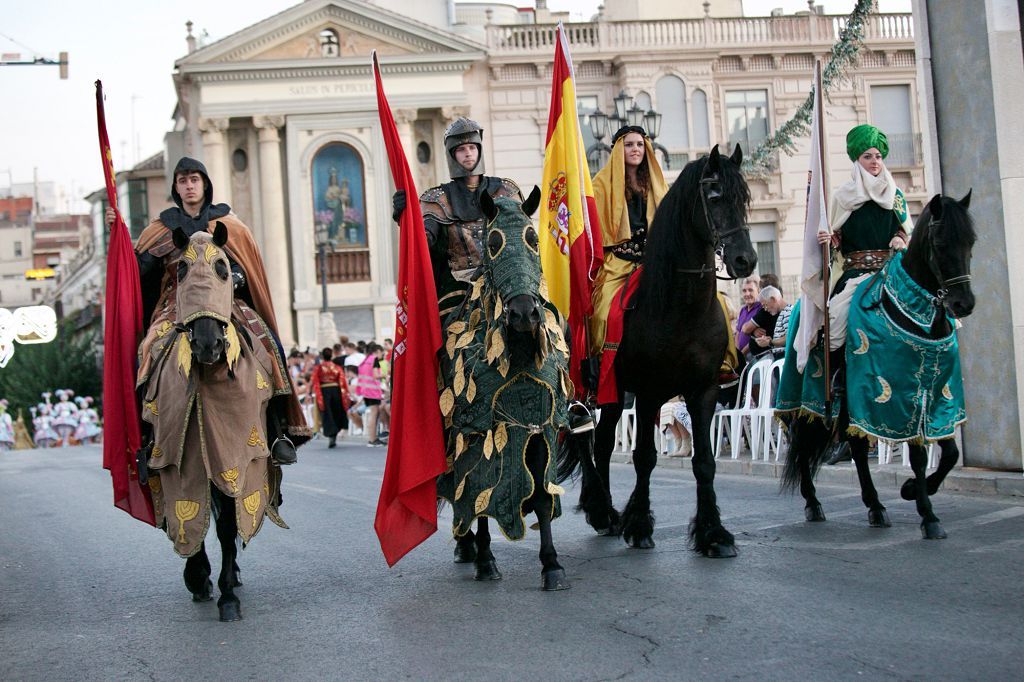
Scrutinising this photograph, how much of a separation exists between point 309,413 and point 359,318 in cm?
1455

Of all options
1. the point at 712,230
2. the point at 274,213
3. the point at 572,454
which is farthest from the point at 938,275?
the point at 274,213

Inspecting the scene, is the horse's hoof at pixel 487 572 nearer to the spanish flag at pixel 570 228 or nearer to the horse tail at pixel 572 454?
the horse tail at pixel 572 454

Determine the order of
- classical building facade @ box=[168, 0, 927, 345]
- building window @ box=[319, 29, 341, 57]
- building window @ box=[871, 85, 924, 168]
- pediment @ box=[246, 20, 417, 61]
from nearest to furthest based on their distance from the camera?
classical building facade @ box=[168, 0, 927, 345] → building window @ box=[871, 85, 924, 168] → pediment @ box=[246, 20, 417, 61] → building window @ box=[319, 29, 341, 57]

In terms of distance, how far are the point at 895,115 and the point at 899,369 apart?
130 ft

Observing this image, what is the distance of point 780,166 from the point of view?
4456 centimetres

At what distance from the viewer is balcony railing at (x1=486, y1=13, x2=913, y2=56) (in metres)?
45.2

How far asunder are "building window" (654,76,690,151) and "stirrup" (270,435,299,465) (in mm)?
38282

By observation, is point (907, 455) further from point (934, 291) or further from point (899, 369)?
point (934, 291)

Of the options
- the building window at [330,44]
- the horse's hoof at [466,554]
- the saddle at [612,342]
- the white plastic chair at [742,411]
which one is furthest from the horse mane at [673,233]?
the building window at [330,44]

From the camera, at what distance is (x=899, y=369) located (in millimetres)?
8570

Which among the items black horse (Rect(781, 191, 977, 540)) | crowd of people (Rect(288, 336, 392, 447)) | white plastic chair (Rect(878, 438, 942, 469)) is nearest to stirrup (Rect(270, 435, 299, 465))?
black horse (Rect(781, 191, 977, 540))

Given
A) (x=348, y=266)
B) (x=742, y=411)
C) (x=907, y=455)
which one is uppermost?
(x=348, y=266)

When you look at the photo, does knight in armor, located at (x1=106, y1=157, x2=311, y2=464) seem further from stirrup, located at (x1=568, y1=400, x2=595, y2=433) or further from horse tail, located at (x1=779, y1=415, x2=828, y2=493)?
horse tail, located at (x1=779, y1=415, x2=828, y2=493)

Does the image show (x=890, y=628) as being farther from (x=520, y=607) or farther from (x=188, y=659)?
(x=188, y=659)
